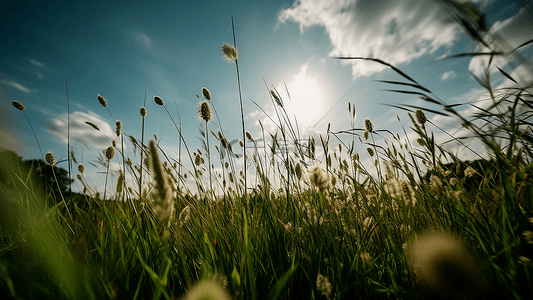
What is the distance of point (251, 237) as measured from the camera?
4.56ft

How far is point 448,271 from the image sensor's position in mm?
856

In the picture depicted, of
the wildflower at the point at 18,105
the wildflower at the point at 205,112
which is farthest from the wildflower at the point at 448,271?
the wildflower at the point at 18,105

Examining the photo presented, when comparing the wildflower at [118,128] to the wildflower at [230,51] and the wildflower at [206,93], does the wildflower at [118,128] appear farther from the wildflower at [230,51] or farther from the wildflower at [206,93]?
the wildflower at [230,51]

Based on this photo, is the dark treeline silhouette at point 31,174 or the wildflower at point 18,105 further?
the wildflower at point 18,105

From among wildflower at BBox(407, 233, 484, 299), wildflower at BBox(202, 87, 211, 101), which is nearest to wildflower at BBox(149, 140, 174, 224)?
wildflower at BBox(407, 233, 484, 299)

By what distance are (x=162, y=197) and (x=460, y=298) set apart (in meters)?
1.13

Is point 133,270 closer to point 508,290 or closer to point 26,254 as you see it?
point 26,254

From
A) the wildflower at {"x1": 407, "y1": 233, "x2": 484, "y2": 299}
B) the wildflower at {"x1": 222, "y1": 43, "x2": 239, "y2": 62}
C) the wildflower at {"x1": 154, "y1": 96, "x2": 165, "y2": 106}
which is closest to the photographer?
the wildflower at {"x1": 407, "y1": 233, "x2": 484, "y2": 299}

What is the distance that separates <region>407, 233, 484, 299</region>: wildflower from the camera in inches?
32.4

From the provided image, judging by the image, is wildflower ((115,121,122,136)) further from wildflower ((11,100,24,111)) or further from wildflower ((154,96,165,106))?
wildflower ((11,100,24,111))

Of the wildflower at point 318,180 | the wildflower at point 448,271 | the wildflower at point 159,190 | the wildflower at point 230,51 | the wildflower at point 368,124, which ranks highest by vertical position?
the wildflower at point 230,51

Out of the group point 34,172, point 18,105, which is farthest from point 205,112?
point 18,105

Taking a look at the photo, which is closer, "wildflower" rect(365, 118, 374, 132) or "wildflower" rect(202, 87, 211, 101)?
"wildflower" rect(202, 87, 211, 101)

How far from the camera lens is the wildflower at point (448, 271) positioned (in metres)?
0.82
